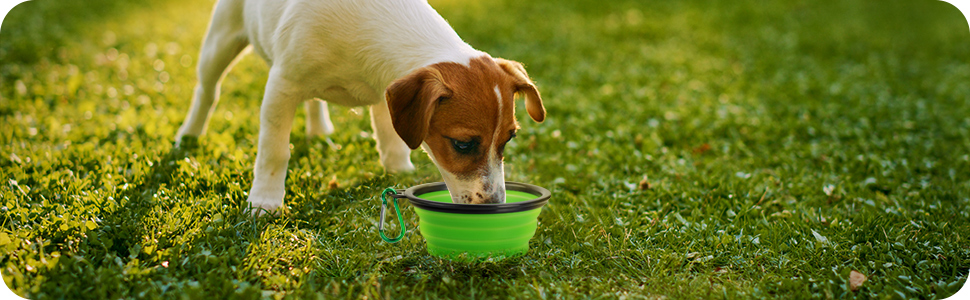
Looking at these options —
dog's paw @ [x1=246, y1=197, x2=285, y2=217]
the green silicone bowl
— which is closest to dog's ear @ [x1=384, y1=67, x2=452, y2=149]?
the green silicone bowl

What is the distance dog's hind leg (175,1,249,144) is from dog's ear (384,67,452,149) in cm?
188

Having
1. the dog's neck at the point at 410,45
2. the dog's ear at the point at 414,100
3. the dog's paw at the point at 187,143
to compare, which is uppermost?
the dog's neck at the point at 410,45

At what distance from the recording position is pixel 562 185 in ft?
14.4

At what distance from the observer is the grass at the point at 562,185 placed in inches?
112

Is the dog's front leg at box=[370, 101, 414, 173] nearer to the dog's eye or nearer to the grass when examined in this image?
the grass

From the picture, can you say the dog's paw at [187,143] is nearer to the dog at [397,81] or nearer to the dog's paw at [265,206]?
the dog at [397,81]

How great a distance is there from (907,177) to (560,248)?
3.17 metres

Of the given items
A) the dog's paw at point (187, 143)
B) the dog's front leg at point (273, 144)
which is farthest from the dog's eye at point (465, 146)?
the dog's paw at point (187, 143)

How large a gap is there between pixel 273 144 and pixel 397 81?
3.61 ft

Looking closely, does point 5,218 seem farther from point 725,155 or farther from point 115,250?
point 725,155

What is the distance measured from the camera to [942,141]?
5.89 meters

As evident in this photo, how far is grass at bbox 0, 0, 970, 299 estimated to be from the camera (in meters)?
2.86

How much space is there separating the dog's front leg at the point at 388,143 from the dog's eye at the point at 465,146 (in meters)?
1.25

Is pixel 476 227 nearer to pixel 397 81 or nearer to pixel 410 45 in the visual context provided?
pixel 397 81
